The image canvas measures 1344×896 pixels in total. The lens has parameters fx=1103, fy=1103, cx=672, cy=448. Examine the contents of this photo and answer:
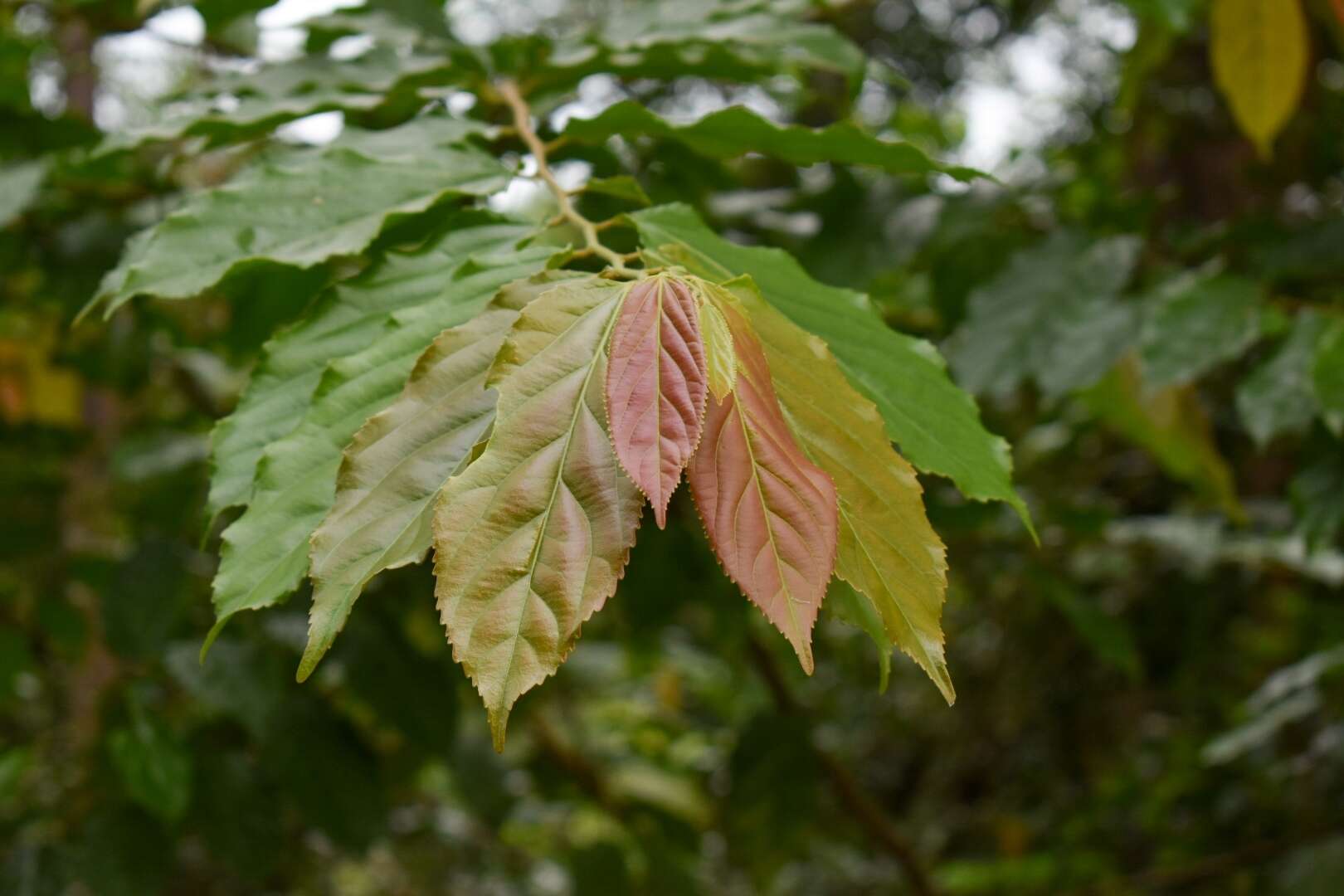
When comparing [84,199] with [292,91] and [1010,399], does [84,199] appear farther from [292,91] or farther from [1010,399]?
[1010,399]

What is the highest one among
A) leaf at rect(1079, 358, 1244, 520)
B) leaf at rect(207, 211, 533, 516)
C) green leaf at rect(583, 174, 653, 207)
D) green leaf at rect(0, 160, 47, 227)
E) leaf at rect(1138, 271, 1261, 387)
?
green leaf at rect(583, 174, 653, 207)

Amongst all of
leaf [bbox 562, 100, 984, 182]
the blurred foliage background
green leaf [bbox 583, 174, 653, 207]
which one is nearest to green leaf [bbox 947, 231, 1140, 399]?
the blurred foliage background

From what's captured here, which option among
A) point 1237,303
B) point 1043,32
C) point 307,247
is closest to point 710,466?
point 307,247

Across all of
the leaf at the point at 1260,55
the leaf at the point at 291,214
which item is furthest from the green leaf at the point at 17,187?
the leaf at the point at 1260,55

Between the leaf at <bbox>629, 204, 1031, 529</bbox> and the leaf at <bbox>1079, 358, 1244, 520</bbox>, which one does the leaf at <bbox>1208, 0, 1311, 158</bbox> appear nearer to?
the leaf at <bbox>1079, 358, 1244, 520</bbox>

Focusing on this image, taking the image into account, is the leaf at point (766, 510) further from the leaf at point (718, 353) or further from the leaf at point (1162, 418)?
the leaf at point (1162, 418)

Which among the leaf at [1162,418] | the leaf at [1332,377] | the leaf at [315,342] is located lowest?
the leaf at [1162,418]
